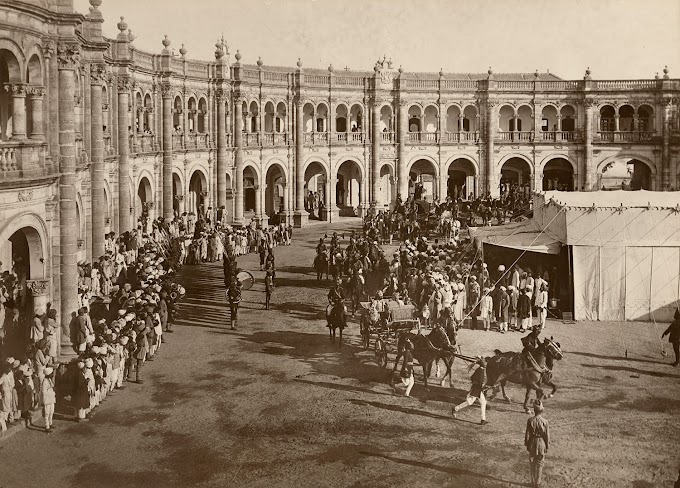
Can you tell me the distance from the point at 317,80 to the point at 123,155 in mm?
19889

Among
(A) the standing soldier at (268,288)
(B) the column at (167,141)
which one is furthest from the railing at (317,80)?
(A) the standing soldier at (268,288)

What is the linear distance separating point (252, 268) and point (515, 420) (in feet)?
59.3

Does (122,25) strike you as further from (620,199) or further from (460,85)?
(460,85)

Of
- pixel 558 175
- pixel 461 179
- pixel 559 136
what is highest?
pixel 559 136

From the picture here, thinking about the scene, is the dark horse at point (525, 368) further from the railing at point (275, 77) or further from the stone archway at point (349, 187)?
the stone archway at point (349, 187)

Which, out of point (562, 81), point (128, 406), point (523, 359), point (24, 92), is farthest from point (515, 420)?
point (562, 81)

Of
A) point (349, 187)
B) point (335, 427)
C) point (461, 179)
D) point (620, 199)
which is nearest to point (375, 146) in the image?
point (349, 187)

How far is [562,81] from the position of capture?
52.3 meters

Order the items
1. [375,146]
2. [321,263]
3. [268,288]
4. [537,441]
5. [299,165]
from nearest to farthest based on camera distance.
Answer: [537,441], [268,288], [321,263], [299,165], [375,146]

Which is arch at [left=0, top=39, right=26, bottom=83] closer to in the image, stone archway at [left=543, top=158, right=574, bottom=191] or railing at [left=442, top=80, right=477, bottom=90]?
railing at [left=442, top=80, right=477, bottom=90]

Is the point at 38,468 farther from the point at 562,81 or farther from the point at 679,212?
the point at 562,81

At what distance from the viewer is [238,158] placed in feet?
143

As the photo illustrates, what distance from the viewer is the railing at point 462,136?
170 ft

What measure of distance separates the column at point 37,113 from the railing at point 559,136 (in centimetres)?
4001
